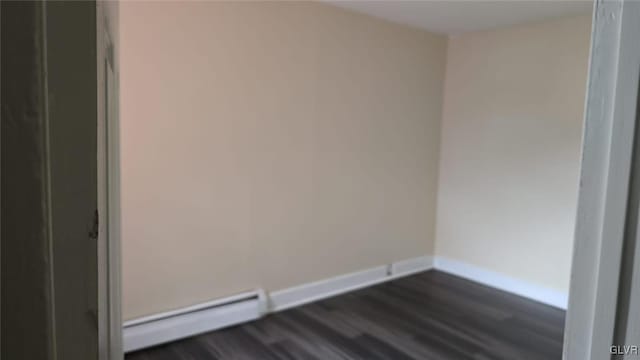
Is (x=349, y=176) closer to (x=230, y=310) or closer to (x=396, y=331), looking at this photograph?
(x=396, y=331)

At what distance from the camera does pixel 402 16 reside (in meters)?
3.60

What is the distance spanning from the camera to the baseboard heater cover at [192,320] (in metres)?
2.65

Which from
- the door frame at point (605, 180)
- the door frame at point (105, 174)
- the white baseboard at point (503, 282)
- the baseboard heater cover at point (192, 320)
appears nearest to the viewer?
the door frame at point (605, 180)

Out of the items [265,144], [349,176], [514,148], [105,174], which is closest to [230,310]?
[265,144]

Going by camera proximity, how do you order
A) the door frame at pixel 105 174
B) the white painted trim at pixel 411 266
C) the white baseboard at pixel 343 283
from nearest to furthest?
the door frame at pixel 105 174 < the white baseboard at pixel 343 283 < the white painted trim at pixel 411 266

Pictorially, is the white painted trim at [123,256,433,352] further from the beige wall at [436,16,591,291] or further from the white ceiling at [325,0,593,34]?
the white ceiling at [325,0,593,34]

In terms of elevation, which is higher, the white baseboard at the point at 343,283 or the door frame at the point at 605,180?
the door frame at the point at 605,180

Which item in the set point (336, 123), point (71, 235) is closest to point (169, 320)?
point (336, 123)

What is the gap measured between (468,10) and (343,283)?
2405 millimetres

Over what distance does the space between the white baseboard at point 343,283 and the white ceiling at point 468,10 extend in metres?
2.19

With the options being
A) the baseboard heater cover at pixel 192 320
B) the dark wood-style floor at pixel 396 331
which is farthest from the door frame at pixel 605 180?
the baseboard heater cover at pixel 192 320

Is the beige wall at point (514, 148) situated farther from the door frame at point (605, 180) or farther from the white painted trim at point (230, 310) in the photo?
the door frame at point (605, 180)

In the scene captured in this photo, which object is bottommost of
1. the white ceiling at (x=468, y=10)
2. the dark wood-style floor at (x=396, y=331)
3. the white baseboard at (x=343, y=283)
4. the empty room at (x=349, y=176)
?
the dark wood-style floor at (x=396, y=331)

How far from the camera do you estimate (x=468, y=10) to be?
3.32m
